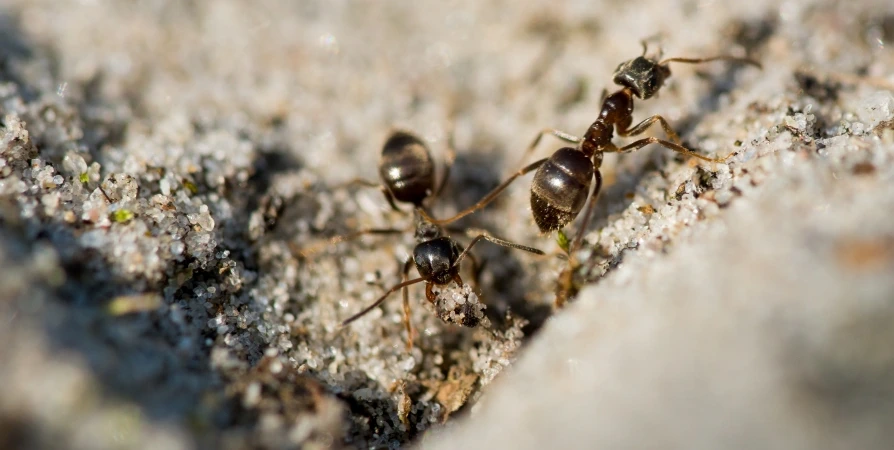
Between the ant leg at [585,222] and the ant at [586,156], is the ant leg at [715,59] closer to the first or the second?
the ant at [586,156]

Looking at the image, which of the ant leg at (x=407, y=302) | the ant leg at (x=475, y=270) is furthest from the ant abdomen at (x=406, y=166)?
the ant leg at (x=475, y=270)

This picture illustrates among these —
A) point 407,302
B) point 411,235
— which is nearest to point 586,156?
point 411,235

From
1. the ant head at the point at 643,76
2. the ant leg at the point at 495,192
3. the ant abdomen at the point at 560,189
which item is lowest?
the ant abdomen at the point at 560,189

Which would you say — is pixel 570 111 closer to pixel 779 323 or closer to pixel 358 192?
pixel 358 192

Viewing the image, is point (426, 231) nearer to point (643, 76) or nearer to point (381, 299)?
point (381, 299)

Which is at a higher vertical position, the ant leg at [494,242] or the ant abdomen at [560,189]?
the ant abdomen at [560,189]

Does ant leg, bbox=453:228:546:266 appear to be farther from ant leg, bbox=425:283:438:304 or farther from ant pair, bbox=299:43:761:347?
ant leg, bbox=425:283:438:304
